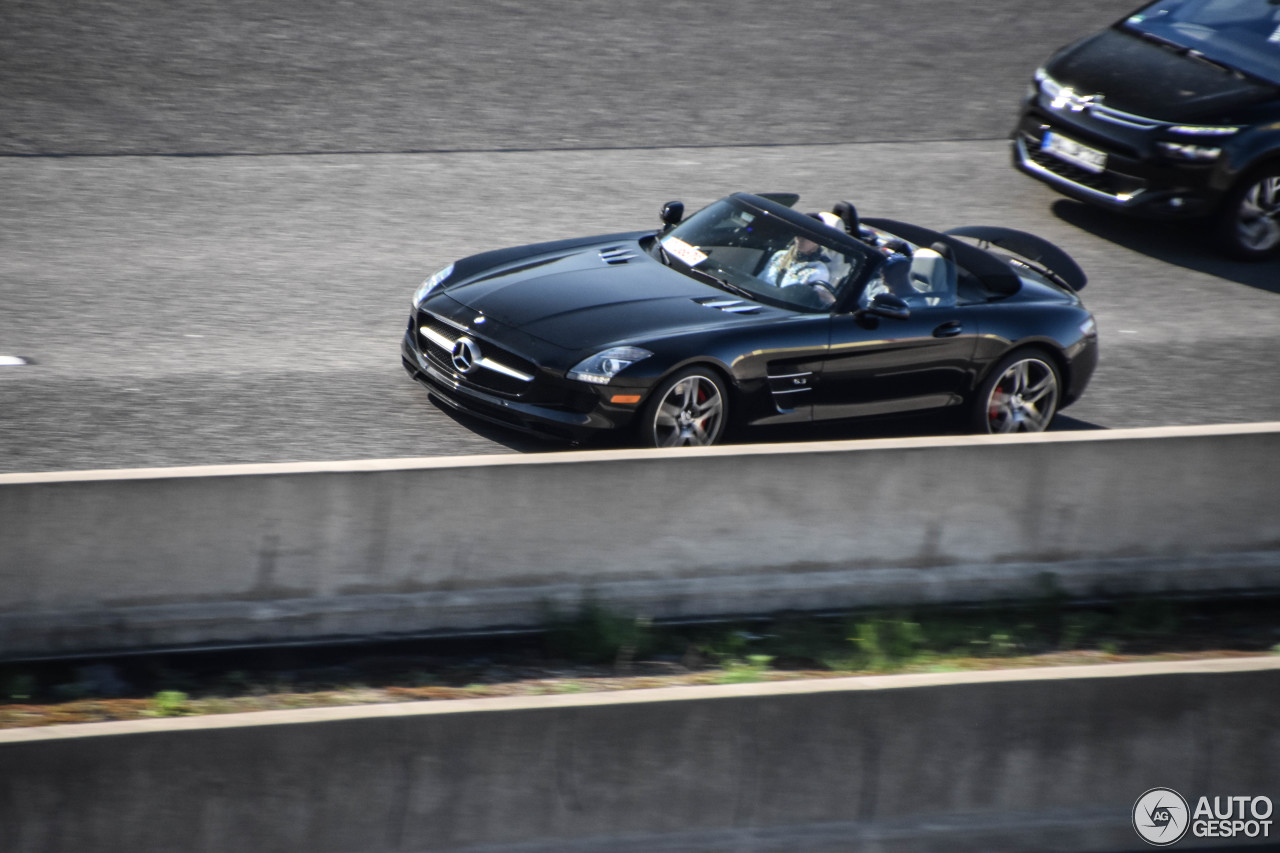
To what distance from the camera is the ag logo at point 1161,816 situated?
15.6ft

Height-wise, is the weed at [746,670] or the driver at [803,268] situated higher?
the driver at [803,268]

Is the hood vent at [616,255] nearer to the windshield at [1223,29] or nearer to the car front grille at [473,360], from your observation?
the car front grille at [473,360]

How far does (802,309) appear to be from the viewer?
7.67 metres

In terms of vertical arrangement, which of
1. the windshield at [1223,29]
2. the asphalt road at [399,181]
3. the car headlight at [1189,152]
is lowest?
the asphalt road at [399,181]

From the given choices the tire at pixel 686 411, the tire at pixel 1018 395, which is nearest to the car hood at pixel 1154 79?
the tire at pixel 1018 395

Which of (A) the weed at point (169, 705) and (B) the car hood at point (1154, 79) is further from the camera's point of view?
(B) the car hood at point (1154, 79)

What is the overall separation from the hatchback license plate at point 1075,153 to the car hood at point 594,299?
524 cm

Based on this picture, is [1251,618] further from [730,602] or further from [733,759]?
[733,759]

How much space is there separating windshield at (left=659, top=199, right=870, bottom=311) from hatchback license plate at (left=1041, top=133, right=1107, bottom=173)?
15.3ft

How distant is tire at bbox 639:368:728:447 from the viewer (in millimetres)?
7140

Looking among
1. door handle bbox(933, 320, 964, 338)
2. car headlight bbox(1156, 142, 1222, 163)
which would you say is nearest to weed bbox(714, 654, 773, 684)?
door handle bbox(933, 320, 964, 338)

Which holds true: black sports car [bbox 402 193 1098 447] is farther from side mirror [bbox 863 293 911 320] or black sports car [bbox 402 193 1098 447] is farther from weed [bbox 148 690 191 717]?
weed [bbox 148 690 191 717]

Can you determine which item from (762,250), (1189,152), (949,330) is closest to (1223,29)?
(1189,152)

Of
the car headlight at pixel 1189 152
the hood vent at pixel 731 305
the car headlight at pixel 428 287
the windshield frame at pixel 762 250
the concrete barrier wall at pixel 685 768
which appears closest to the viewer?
the concrete barrier wall at pixel 685 768
